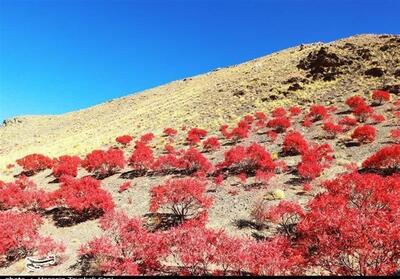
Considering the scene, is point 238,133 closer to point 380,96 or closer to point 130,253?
point 380,96

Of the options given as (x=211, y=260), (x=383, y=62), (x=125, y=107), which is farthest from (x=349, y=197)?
(x=125, y=107)

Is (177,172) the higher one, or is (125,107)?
(125,107)

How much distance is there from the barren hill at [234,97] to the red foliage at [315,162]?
1748 centimetres

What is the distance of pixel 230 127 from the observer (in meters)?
43.0

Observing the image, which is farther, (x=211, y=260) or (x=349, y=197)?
(x=349, y=197)

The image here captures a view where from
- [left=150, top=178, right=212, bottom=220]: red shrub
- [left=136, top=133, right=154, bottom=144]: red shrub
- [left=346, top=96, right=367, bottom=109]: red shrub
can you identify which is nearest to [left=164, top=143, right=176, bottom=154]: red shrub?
[left=136, top=133, right=154, bottom=144]: red shrub

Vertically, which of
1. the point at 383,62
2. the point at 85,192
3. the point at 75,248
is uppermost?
the point at 383,62

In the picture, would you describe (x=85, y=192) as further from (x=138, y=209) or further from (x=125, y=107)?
(x=125, y=107)

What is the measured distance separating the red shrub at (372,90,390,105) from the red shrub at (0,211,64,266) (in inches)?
1374

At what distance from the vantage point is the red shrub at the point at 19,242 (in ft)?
55.2

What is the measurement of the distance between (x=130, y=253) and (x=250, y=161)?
14.3 metres

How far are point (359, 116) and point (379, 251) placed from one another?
27677mm

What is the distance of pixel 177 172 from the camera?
97.4ft

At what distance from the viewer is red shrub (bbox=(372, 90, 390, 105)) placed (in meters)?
40.1
